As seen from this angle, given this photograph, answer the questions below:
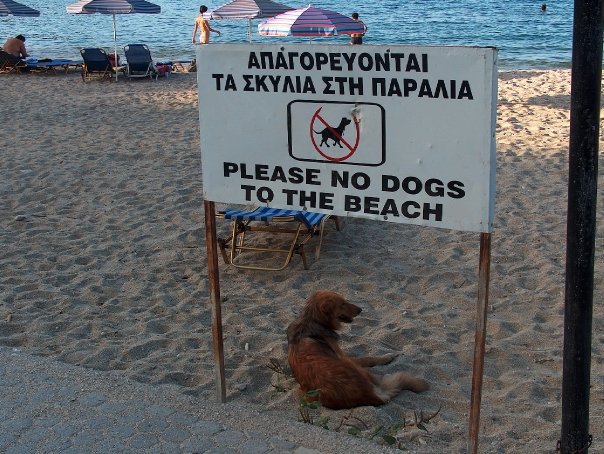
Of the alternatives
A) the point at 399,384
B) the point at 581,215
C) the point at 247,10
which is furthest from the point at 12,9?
the point at 581,215

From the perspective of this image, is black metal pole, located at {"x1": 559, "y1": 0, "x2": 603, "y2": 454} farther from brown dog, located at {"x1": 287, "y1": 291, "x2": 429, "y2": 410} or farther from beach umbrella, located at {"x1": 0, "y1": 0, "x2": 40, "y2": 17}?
beach umbrella, located at {"x1": 0, "y1": 0, "x2": 40, "y2": 17}

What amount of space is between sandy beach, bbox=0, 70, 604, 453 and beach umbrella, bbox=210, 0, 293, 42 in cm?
852

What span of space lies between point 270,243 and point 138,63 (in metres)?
12.7

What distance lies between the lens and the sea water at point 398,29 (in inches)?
1299

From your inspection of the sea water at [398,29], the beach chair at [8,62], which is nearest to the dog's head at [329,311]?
the beach chair at [8,62]

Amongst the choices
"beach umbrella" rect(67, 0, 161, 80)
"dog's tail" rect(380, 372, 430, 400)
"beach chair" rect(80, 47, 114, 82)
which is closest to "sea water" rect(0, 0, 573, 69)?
"beach umbrella" rect(67, 0, 161, 80)

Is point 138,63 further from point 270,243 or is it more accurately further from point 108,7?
point 270,243

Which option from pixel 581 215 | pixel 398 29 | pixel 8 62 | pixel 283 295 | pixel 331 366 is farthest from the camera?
pixel 398 29

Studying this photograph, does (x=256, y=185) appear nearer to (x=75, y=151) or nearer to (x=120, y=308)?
(x=120, y=308)

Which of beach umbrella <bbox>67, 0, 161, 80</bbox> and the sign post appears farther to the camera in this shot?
beach umbrella <bbox>67, 0, 161, 80</bbox>

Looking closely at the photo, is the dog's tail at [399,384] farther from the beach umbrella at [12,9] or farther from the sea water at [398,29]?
the sea water at [398,29]

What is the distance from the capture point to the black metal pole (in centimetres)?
293

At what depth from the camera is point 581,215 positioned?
308cm

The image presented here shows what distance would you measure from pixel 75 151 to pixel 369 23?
40863 mm
